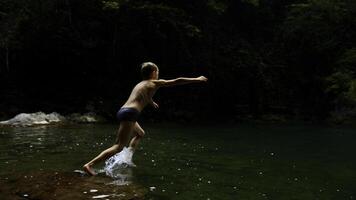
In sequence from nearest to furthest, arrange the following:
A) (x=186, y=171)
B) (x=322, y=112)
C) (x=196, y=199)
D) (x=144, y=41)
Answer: (x=196, y=199) < (x=186, y=171) < (x=144, y=41) < (x=322, y=112)

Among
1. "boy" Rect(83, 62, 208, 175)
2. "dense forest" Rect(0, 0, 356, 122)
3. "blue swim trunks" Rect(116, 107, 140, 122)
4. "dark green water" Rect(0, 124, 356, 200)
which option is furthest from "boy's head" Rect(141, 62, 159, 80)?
"dense forest" Rect(0, 0, 356, 122)

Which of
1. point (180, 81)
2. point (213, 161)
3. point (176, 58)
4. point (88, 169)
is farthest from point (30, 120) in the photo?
point (180, 81)

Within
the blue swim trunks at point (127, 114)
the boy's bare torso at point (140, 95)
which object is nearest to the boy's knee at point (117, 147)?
the blue swim trunks at point (127, 114)

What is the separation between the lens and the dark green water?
859cm

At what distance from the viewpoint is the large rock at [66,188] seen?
748cm

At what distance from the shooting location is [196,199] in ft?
25.4

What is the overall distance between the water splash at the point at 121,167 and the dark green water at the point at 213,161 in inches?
8.2

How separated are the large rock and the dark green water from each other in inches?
15.9

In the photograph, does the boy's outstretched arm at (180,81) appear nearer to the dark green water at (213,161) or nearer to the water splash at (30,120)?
the dark green water at (213,161)

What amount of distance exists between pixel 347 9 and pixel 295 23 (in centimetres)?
332

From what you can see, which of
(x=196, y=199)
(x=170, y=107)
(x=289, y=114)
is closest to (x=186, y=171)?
(x=196, y=199)

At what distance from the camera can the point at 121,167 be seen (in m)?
10.3

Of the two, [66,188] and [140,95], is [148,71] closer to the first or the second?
[140,95]

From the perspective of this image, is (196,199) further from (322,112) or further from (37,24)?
(322,112)
